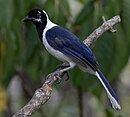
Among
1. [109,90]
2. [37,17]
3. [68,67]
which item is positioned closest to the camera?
[109,90]


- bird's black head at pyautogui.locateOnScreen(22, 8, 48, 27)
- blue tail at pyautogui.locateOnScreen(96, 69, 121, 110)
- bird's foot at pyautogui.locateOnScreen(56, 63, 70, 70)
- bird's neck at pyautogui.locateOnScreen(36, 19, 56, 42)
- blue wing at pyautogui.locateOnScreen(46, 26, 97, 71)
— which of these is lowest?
blue tail at pyautogui.locateOnScreen(96, 69, 121, 110)

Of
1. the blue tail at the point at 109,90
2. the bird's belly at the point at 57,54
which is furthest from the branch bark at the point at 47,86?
the blue tail at the point at 109,90

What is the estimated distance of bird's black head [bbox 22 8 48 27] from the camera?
4078mm

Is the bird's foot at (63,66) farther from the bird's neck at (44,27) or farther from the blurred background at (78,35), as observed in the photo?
the bird's neck at (44,27)

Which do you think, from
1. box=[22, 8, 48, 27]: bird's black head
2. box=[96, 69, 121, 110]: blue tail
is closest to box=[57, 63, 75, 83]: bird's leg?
box=[96, 69, 121, 110]: blue tail

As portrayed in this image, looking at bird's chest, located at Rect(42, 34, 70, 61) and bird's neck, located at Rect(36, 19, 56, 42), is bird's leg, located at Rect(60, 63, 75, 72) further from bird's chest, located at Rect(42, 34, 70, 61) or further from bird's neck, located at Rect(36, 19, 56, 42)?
bird's neck, located at Rect(36, 19, 56, 42)

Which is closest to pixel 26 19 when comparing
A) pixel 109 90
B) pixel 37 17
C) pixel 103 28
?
pixel 37 17

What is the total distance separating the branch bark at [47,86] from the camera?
9.43 feet

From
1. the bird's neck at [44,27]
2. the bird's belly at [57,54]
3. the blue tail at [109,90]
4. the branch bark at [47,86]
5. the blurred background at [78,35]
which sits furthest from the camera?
the bird's neck at [44,27]

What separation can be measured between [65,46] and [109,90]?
550mm

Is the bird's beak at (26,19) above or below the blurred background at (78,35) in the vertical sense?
above

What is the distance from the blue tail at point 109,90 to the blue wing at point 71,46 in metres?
0.06

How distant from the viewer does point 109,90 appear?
12.3 ft

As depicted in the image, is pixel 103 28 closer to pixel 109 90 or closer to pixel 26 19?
pixel 109 90
